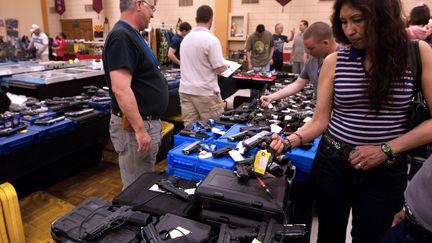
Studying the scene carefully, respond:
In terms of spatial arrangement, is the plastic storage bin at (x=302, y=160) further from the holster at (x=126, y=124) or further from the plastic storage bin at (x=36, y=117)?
the plastic storage bin at (x=36, y=117)

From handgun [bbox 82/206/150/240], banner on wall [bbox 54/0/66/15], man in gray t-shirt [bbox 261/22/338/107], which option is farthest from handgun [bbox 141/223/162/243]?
banner on wall [bbox 54/0/66/15]

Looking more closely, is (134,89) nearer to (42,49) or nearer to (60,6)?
(42,49)

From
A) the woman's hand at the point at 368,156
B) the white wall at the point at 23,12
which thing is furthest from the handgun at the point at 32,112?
the white wall at the point at 23,12

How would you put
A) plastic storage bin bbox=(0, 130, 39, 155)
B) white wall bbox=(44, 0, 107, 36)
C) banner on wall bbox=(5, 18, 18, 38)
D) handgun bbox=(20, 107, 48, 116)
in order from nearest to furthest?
1. plastic storage bin bbox=(0, 130, 39, 155)
2. handgun bbox=(20, 107, 48, 116)
3. banner on wall bbox=(5, 18, 18, 38)
4. white wall bbox=(44, 0, 107, 36)

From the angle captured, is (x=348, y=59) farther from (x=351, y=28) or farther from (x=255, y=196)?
(x=255, y=196)

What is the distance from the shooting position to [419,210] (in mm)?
798

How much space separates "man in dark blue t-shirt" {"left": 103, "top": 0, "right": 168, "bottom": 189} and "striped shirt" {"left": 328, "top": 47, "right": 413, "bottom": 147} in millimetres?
1013

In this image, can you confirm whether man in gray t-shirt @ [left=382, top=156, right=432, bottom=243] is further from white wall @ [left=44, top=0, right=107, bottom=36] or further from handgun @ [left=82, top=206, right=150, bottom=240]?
white wall @ [left=44, top=0, right=107, bottom=36]

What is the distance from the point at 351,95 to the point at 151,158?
1.22 metres

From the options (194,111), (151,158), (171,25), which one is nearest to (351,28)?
(151,158)

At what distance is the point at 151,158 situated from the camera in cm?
188

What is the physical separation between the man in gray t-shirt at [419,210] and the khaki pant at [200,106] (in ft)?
6.68

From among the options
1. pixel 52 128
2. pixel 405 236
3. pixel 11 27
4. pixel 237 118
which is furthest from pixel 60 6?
pixel 405 236

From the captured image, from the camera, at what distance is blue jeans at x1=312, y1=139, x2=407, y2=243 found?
3.74 ft
